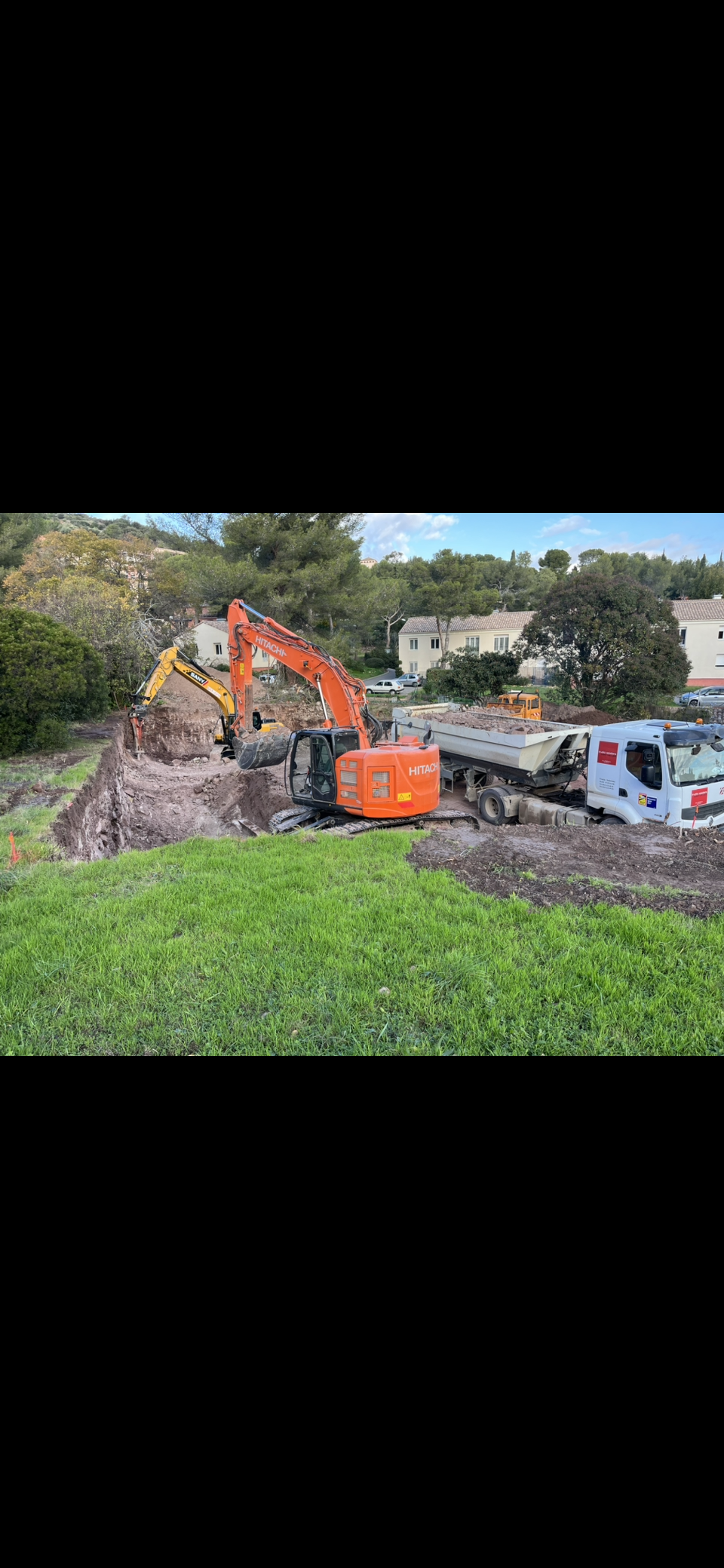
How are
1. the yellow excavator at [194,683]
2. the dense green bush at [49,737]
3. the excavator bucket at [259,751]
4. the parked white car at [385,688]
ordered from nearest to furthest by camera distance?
1. the excavator bucket at [259,751]
2. the dense green bush at [49,737]
3. the yellow excavator at [194,683]
4. the parked white car at [385,688]

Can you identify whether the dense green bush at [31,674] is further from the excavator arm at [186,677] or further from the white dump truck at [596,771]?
the white dump truck at [596,771]

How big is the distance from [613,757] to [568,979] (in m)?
5.35

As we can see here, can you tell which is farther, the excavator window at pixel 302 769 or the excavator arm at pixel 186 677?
the excavator arm at pixel 186 677

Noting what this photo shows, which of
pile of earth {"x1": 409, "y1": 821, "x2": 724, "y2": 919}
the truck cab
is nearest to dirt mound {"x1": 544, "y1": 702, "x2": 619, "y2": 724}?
the truck cab

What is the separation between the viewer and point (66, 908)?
17.9 ft

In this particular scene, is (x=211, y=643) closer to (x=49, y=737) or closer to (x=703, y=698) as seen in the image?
(x=49, y=737)

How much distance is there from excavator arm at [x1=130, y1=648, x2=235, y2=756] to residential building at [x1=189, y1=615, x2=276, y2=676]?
13.1m

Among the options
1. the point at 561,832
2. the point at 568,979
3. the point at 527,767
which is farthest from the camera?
the point at 527,767

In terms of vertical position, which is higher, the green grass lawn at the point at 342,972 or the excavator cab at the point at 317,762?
the excavator cab at the point at 317,762

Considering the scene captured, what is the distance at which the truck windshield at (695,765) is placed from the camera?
8.09m

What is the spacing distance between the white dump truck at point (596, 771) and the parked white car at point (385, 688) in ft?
57.4

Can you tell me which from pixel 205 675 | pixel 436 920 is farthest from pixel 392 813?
pixel 205 675

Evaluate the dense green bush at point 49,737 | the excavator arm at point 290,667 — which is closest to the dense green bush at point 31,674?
the dense green bush at point 49,737

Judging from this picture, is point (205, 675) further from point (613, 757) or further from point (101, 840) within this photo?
point (613, 757)
